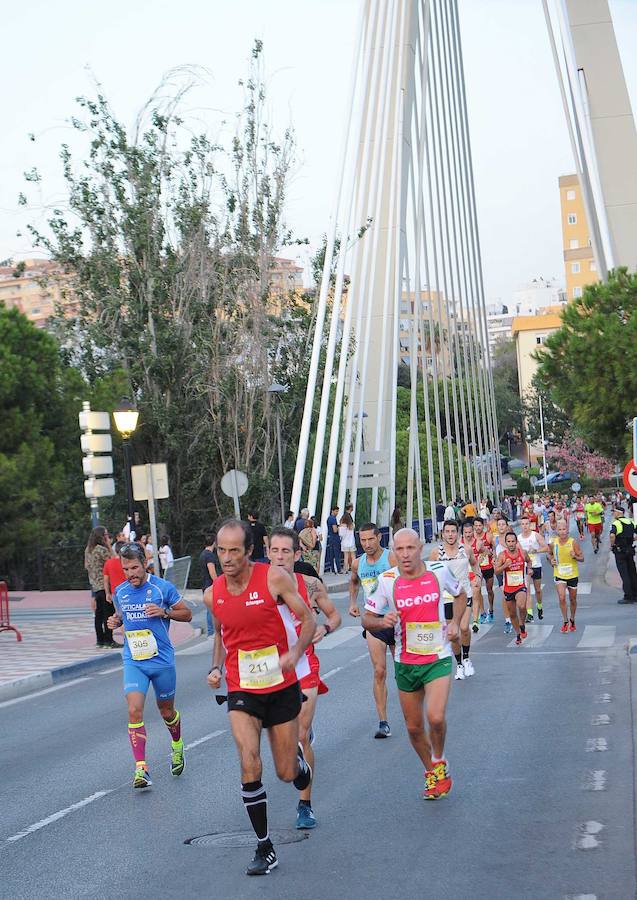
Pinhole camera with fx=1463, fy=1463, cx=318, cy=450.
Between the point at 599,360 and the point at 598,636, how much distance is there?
12.7m

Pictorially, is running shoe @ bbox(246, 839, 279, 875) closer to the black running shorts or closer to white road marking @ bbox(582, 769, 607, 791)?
the black running shorts

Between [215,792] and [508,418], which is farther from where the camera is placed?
[508,418]

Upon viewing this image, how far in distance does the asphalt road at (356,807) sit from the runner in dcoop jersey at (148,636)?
53 centimetres

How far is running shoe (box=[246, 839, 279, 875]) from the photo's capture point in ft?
23.6

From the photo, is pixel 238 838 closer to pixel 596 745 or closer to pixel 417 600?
pixel 417 600

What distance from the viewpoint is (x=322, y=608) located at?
9.49 metres

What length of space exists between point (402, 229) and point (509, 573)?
1003 inches

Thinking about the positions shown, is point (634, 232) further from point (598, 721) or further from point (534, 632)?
point (598, 721)

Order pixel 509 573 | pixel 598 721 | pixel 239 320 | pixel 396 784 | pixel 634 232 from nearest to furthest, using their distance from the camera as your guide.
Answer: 1. pixel 396 784
2. pixel 598 721
3. pixel 509 573
4. pixel 634 232
5. pixel 239 320

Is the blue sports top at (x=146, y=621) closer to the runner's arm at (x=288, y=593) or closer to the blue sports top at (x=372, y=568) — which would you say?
the blue sports top at (x=372, y=568)

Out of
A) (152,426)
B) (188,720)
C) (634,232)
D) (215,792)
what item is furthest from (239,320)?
(215,792)

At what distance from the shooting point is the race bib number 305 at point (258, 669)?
7.50 m

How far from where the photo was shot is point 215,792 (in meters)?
9.75

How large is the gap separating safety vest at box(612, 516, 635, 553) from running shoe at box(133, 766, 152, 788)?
1754 centimetres
